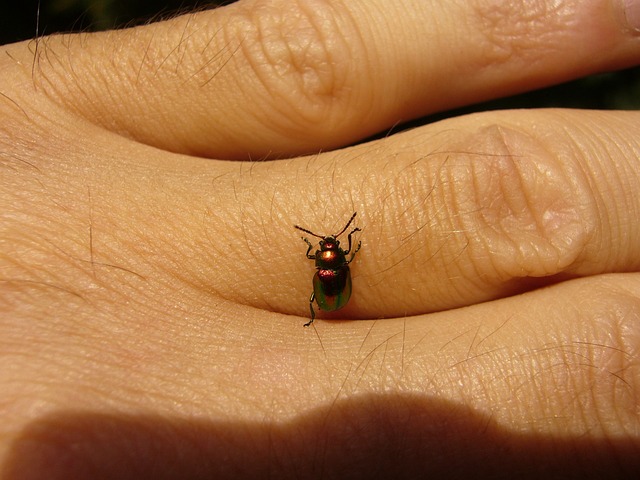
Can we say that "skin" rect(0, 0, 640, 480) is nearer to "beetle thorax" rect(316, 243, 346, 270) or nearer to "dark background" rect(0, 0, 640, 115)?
"beetle thorax" rect(316, 243, 346, 270)

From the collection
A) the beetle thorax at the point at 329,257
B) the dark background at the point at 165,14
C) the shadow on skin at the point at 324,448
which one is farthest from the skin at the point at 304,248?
the dark background at the point at 165,14

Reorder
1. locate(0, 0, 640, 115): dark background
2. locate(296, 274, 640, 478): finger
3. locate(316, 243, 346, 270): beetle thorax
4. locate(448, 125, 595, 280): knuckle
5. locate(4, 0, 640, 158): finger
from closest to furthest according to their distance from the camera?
locate(296, 274, 640, 478): finger
locate(316, 243, 346, 270): beetle thorax
locate(448, 125, 595, 280): knuckle
locate(4, 0, 640, 158): finger
locate(0, 0, 640, 115): dark background

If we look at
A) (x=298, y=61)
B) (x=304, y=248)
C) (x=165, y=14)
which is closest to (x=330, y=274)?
(x=304, y=248)

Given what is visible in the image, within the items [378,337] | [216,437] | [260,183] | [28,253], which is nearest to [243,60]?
[260,183]

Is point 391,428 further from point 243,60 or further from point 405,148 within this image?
point 243,60

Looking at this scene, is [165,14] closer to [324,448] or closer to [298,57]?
[298,57]

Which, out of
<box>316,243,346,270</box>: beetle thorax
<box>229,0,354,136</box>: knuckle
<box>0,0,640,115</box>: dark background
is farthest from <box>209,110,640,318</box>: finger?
<box>0,0,640,115</box>: dark background
